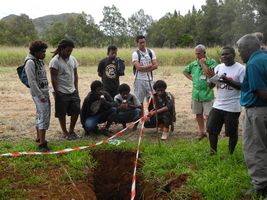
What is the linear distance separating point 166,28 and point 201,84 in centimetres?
5573

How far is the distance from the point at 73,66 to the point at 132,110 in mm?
1617

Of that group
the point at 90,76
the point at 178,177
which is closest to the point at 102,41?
the point at 90,76

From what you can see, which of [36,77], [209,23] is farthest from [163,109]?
[209,23]

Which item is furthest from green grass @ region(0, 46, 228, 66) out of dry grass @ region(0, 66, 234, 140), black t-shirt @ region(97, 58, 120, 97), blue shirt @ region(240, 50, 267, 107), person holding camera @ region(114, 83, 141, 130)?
blue shirt @ region(240, 50, 267, 107)

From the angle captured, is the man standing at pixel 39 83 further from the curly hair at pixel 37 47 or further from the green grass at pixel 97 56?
the green grass at pixel 97 56

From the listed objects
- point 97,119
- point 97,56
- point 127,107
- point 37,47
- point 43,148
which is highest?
point 37,47

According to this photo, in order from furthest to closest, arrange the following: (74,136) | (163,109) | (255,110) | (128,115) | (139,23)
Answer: (139,23) → (128,115) → (163,109) → (74,136) → (255,110)

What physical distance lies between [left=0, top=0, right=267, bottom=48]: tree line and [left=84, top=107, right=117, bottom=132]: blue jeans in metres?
31.3

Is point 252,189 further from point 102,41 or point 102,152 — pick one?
point 102,41

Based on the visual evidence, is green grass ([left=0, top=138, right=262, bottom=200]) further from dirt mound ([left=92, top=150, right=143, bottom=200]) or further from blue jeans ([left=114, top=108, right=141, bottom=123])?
blue jeans ([left=114, top=108, right=141, bottom=123])

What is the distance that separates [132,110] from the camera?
8305 mm

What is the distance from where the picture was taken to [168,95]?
811 cm

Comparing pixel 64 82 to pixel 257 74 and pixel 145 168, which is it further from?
pixel 257 74

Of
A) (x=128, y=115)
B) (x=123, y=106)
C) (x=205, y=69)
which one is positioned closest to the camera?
(x=205, y=69)
